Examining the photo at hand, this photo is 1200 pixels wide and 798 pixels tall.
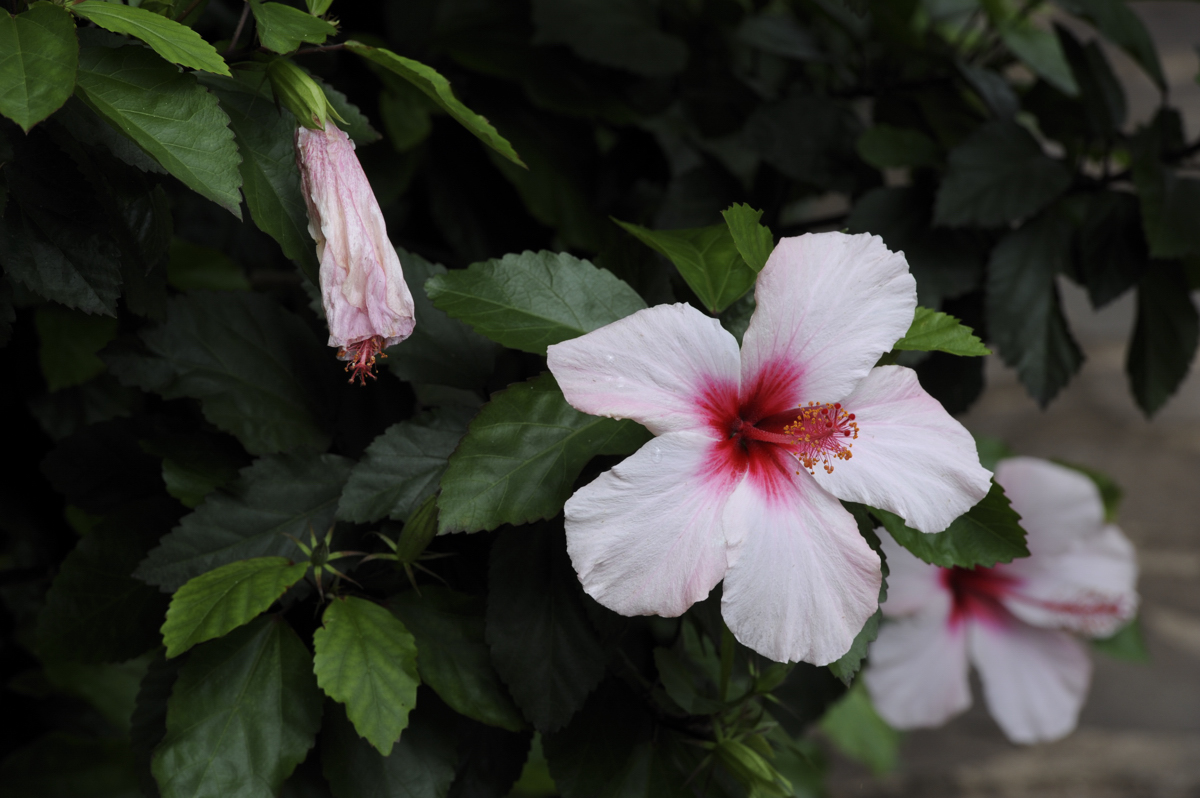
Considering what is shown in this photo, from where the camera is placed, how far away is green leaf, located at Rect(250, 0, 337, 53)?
0.39 meters

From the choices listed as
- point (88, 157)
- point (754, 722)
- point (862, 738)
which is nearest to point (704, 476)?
point (754, 722)

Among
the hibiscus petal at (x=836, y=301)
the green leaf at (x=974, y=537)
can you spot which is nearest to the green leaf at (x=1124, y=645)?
the green leaf at (x=974, y=537)

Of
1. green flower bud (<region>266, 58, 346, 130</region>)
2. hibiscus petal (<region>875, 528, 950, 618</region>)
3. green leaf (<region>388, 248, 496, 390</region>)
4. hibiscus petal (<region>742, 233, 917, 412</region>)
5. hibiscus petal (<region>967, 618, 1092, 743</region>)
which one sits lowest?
hibiscus petal (<region>967, 618, 1092, 743</region>)

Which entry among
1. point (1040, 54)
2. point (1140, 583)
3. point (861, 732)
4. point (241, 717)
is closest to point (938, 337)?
point (241, 717)

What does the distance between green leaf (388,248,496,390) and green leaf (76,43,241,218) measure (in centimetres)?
13

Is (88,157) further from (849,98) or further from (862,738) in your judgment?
(862,738)

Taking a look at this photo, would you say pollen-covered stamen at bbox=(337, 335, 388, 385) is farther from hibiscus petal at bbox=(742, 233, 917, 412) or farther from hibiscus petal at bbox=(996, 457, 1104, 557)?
hibiscus petal at bbox=(996, 457, 1104, 557)

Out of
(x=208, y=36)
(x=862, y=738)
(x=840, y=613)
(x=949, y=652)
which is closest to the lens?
(x=840, y=613)

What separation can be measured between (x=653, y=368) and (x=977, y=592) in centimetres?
58

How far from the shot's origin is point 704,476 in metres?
0.39

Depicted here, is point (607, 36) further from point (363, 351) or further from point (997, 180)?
point (363, 351)

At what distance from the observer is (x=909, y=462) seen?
395 millimetres

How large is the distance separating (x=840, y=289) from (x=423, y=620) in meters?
0.27

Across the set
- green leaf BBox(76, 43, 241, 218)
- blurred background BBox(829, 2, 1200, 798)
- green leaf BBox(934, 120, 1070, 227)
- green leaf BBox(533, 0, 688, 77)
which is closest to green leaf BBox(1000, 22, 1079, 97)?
green leaf BBox(934, 120, 1070, 227)
